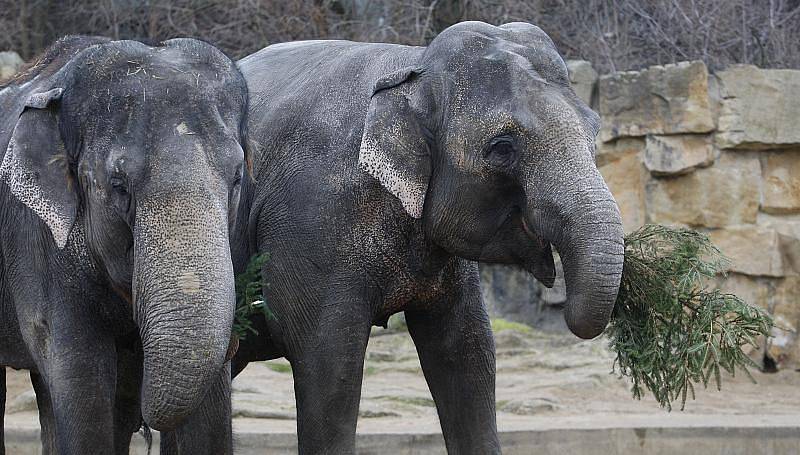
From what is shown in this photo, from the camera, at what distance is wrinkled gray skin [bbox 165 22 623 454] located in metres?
4.86

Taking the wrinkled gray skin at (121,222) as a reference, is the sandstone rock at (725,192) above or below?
below

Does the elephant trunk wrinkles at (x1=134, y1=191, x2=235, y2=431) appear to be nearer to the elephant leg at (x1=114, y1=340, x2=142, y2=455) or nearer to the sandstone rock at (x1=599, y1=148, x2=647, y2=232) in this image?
the elephant leg at (x1=114, y1=340, x2=142, y2=455)

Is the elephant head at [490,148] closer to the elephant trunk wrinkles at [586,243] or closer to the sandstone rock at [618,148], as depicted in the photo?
the elephant trunk wrinkles at [586,243]

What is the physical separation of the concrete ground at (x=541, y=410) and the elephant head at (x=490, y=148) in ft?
8.75

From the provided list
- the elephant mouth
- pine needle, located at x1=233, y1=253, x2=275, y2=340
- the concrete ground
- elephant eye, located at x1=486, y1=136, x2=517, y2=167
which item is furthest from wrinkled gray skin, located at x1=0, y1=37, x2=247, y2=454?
the concrete ground

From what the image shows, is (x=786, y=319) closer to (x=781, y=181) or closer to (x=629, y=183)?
(x=781, y=181)

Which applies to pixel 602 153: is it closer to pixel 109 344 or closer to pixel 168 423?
pixel 109 344

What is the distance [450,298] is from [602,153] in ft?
16.4

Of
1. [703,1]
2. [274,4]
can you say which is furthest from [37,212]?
[703,1]

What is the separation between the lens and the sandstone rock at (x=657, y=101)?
9773 millimetres

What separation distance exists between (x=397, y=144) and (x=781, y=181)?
552 cm

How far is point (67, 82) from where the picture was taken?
14.4ft

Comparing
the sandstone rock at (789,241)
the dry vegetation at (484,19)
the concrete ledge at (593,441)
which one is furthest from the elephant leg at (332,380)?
the dry vegetation at (484,19)

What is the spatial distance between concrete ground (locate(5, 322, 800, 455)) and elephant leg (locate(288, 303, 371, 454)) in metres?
2.40
